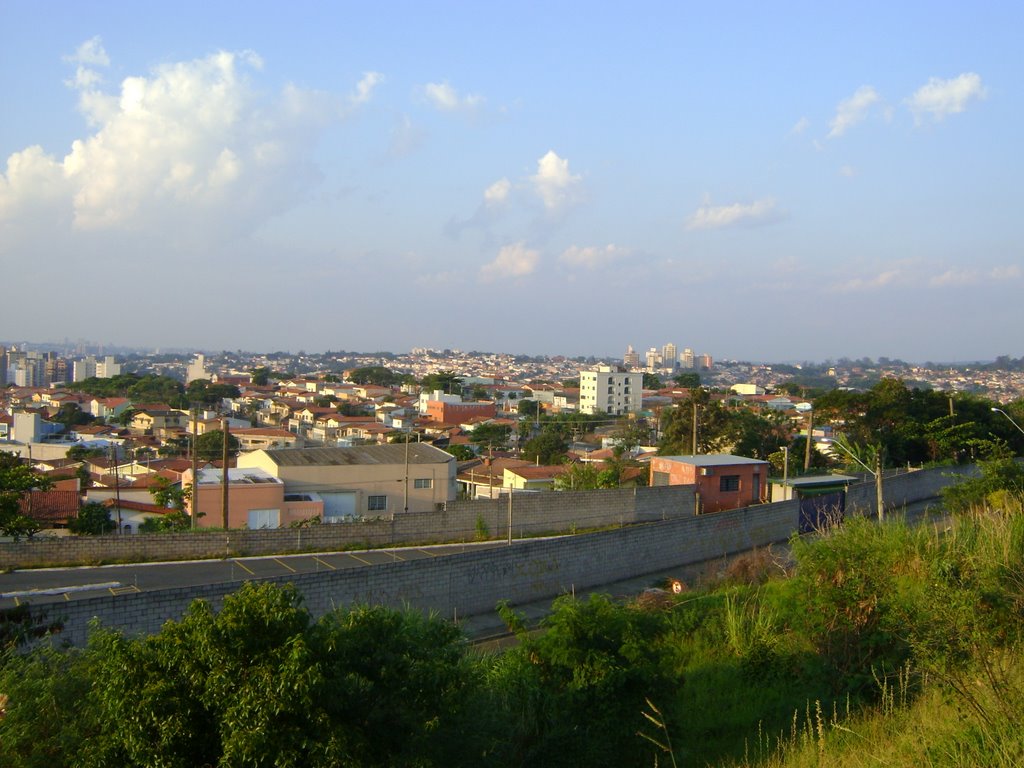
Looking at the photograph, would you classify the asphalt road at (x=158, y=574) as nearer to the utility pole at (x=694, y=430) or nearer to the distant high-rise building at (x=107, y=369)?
the utility pole at (x=694, y=430)

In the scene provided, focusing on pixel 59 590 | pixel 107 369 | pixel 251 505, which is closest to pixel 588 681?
pixel 59 590

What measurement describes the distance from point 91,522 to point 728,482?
57.0ft

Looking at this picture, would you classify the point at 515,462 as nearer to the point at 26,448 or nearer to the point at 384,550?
the point at 384,550

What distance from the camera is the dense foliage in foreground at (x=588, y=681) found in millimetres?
4461

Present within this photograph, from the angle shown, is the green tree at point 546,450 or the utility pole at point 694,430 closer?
the utility pole at point 694,430

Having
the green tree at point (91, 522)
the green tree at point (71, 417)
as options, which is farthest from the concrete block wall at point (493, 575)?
the green tree at point (71, 417)

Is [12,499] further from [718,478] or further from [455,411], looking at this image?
[455,411]

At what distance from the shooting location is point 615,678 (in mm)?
6570

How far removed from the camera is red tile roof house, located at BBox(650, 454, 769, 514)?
25406mm

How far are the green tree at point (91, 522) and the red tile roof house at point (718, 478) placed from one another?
15.5 meters

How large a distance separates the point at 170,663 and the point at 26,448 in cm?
4343

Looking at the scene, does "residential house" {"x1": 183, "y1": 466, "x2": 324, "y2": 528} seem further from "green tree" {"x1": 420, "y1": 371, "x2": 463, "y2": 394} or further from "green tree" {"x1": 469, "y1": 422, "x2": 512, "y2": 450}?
"green tree" {"x1": 420, "y1": 371, "x2": 463, "y2": 394}

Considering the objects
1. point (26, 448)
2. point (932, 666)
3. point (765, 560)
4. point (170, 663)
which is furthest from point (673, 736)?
point (26, 448)

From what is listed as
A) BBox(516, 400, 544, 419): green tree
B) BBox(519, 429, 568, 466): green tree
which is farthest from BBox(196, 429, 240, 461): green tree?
BBox(516, 400, 544, 419): green tree
